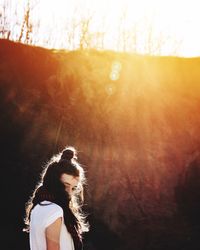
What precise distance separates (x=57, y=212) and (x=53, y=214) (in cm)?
3

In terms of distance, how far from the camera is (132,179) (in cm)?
1483

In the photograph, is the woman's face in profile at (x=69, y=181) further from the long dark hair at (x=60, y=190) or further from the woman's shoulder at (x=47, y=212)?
the woman's shoulder at (x=47, y=212)

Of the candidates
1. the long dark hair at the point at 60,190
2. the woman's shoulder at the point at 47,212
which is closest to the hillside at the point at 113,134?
the long dark hair at the point at 60,190

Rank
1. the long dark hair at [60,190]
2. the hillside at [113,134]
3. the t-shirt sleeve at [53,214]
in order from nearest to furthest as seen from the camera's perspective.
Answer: the t-shirt sleeve at [53,214], the long dark hair at [60,190], the hillside at [113,134]

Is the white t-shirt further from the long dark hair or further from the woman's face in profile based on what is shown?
the woman's face in profile

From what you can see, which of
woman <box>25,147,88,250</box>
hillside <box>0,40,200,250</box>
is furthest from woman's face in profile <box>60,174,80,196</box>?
hillside <box>0,40,200,250</box>

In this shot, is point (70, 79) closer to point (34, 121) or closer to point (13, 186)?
point (34, 121)

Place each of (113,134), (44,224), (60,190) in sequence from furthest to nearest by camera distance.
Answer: (113,134) < (60,190) < (44,224)

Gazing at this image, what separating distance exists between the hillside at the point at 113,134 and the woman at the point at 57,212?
32.9 ft

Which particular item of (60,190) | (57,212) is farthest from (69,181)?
(57,212)

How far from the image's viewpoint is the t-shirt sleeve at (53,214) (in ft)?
9.02

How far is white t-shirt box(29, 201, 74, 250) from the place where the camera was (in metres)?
2.76

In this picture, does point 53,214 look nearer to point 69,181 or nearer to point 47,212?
point 47,212

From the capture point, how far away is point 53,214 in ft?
9.09
